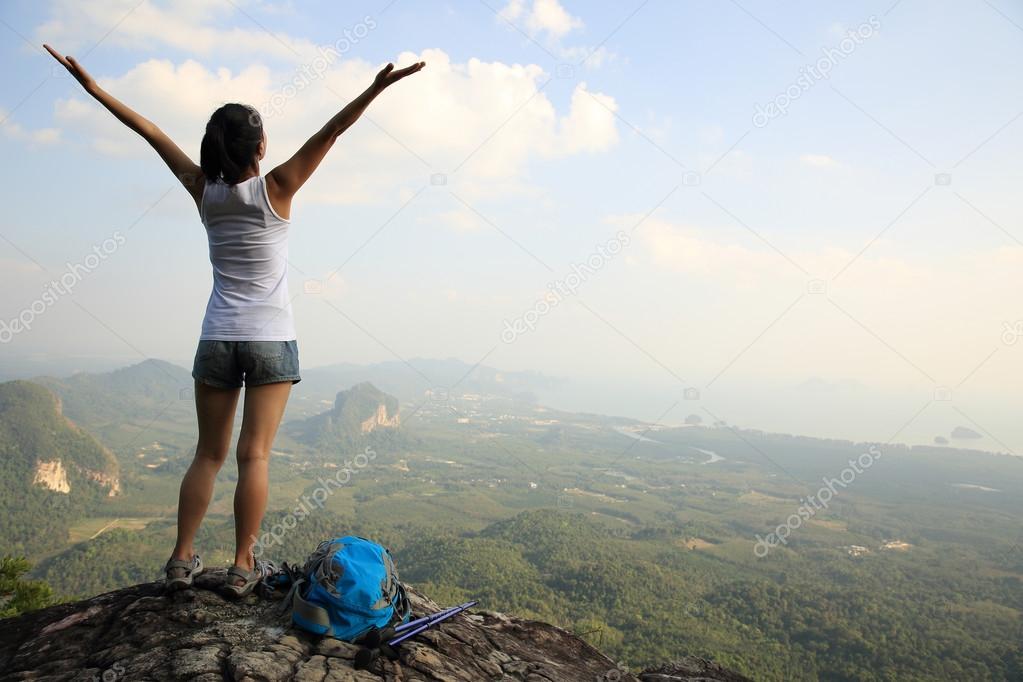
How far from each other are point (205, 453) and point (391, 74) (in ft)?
6.80

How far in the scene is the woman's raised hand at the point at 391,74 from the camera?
2.67m

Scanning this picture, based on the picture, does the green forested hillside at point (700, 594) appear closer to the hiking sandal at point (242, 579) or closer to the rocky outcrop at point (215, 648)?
the rocky outcrop at point (215, 648)

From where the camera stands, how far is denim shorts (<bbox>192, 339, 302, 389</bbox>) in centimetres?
277

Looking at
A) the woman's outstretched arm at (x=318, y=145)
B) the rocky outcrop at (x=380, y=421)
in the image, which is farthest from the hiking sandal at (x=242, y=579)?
the rocky outcrop at (x=380, y=421)

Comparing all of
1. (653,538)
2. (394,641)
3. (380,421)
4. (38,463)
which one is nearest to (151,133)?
(394,641)

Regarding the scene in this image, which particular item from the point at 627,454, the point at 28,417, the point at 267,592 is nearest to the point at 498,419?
the point at 627,454

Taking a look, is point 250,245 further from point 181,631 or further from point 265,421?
point 181,631

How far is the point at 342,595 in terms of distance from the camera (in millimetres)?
2686

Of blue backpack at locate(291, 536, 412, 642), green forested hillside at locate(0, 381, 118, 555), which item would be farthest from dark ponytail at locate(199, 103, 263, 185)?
green forested hillside at locate(0, 381, 118, 555)

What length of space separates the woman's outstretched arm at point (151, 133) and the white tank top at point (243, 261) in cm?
15

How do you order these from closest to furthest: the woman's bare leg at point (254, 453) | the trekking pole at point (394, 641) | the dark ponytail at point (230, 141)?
the trekking pole at point (394, 641), the dark ponytail at point (230, 141), the woman's bare leg at point (254, 453)

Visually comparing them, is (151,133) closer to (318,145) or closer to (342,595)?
(318,145)

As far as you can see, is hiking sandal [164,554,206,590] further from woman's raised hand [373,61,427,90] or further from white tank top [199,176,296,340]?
woman's raised hand [373,61,427,90]

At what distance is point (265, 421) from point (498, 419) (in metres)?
187
